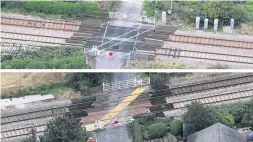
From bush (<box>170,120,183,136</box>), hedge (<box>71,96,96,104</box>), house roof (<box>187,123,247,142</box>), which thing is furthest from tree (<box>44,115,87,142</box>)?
house roof (<box>187,123,247,142</box>)

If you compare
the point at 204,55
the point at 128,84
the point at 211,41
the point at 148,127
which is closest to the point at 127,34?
the point at 128,84

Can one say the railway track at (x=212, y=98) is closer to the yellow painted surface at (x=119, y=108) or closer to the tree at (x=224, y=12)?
the yellow painted surface at (x=119, y=108)

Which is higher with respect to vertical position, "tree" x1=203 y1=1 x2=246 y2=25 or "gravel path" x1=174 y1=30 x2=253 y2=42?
"tree" x1=203 y1=1 x2=246 y2=25

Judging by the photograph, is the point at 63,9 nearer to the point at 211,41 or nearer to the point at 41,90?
the point at 41,90

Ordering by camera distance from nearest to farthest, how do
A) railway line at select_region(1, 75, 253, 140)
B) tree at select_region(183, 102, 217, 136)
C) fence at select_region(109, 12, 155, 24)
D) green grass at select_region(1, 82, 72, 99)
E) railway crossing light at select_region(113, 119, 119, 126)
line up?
tree at select_region(183, 102, 217, 136) → railway line at select_region(1, 75, 253, 140) → railway crossing light at select_region(113, 119, 119, 126) → green grass at select_region(1, 82, 72, 99) → fence at select_region(109, 12, 155, 24)

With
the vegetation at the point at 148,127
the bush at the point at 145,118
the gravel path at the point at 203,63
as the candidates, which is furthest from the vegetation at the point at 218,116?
the gravel path at the point at 203,63

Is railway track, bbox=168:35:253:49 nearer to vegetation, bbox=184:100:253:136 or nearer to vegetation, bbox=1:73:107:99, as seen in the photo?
vegetation, bbox=184:100:253:136

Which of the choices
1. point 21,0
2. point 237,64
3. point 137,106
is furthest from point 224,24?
point 21,0
